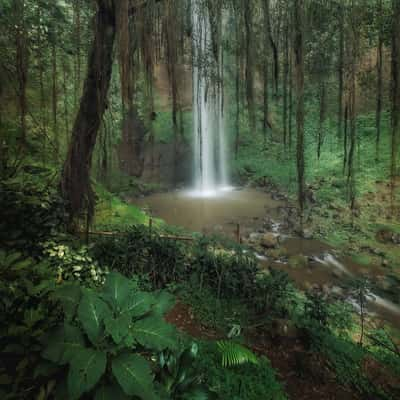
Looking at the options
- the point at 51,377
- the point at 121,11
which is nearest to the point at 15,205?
the point at 51,377

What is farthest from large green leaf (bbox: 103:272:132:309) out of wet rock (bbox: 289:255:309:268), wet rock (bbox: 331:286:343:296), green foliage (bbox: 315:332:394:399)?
wet rock (bbox: 289:255:309:268)

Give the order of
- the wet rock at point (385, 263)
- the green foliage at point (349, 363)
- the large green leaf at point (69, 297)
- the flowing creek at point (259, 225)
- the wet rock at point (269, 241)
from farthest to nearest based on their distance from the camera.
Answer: the wet rock at point (269, 241) → the wet rock at point (385, 263) → the flowing creek at point (259, 225) → the green foliage at point (349, 363) → the large green leaf at point (69, 297)

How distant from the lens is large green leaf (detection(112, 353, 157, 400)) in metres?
1.06

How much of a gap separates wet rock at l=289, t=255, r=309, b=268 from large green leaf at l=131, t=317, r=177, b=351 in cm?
433

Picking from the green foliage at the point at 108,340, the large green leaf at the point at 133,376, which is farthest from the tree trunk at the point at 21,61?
the large green leaf at the point at 133,376

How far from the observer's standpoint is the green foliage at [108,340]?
1062 mm

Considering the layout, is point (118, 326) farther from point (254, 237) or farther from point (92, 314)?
point (254, 237)

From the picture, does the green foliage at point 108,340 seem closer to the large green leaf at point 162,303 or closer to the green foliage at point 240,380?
the large green leaf at point 162,303

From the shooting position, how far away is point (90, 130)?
3.50 meters

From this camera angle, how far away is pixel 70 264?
2350 mm

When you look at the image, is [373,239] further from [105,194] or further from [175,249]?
[105,194]

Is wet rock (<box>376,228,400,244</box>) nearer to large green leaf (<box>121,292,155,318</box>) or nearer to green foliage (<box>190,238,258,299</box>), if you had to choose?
green foliage (<box>190,238,258,299</box>)

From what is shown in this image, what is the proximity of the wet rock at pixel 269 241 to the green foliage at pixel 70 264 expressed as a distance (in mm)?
4079

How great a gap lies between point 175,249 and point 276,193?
7131 millimetres
